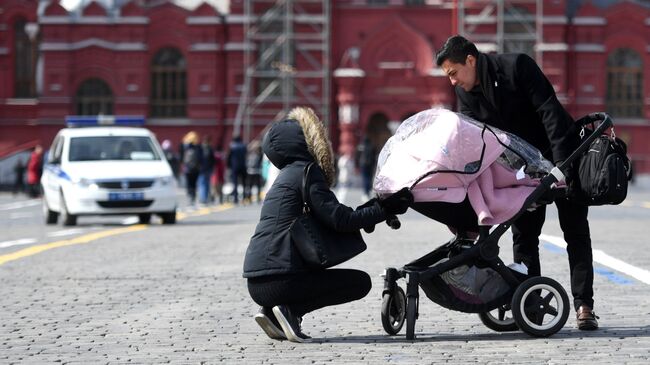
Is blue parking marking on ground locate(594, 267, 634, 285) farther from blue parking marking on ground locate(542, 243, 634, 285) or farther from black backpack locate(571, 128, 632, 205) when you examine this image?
black backpack locate(571, 128, 632, 205)

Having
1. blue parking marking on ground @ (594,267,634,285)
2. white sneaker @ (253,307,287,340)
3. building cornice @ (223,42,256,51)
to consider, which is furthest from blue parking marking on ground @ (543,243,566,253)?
building cornice @ (223,42,256,51)

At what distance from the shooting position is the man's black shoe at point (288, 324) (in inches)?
356

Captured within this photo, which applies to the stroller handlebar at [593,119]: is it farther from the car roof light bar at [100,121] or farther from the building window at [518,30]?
the building window at [518,30]

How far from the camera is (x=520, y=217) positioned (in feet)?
32.0

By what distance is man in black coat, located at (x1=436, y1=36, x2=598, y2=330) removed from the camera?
9.27 metres

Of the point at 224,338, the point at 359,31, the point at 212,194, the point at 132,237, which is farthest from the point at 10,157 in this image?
the point at 224,338

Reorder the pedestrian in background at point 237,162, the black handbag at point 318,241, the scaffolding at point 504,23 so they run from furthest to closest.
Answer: the scaffolding at point 504,23
the pedestrian in background at point 237,162
the black handbag at point 318,241

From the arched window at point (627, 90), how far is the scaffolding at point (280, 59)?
1308cm

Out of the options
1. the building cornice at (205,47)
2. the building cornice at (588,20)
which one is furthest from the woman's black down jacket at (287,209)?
the building cornice at (588,20)

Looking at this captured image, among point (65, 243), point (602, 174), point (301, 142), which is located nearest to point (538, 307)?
point (602, 174)

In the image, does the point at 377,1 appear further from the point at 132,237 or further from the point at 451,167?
the point at 451,167

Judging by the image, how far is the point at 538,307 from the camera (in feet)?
29.8

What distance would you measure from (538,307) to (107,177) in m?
16.8

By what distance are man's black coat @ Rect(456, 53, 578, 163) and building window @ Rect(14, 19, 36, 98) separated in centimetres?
6224
